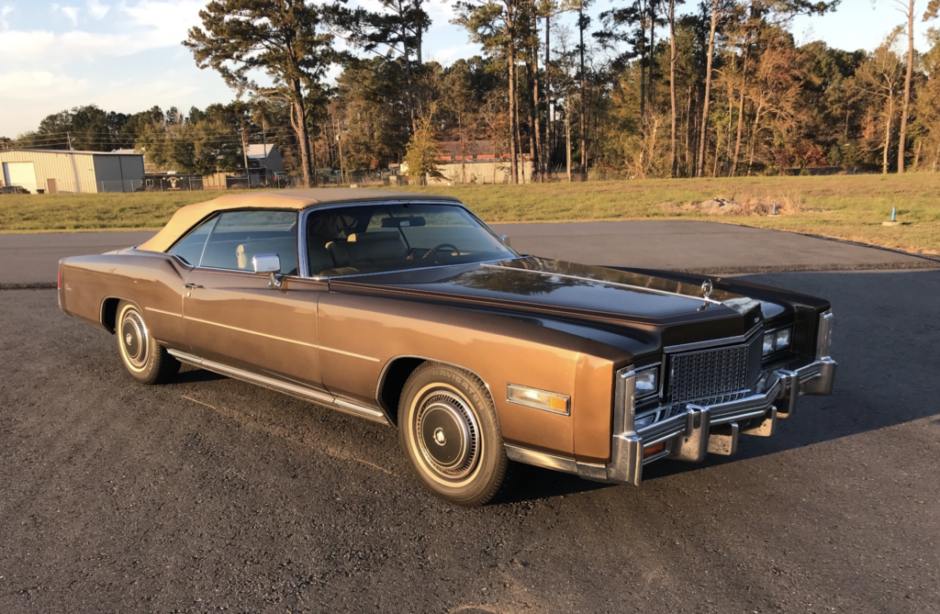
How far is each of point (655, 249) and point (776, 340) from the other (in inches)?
397

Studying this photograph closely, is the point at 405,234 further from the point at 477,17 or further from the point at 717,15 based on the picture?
the point at 717,15

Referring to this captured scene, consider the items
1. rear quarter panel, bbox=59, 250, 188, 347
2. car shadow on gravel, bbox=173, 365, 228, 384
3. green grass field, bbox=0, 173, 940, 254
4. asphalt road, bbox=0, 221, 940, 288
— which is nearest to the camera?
rear quarter panel, bbox=59, 250, 188, 347

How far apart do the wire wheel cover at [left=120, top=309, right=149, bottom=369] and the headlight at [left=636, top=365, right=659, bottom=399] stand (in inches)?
150

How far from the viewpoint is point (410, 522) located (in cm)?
314

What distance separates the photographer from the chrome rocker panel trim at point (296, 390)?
363 centimetres

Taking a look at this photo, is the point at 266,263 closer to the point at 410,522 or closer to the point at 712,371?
the point at 410,522

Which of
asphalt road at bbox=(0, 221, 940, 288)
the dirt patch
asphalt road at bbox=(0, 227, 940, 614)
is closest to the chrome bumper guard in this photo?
asphalt road at bbox=(0, 227, 940, 614)

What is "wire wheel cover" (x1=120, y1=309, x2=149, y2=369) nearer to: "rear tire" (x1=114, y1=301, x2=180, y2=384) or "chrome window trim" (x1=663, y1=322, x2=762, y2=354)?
"rear tire" (x1=114, y1=301, x2=180, y2=384)

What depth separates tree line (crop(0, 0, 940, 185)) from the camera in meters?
43.2

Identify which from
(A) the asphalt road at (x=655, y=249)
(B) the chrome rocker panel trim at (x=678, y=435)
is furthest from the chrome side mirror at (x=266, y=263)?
(A) the asphalt road at (x=655, y=249)

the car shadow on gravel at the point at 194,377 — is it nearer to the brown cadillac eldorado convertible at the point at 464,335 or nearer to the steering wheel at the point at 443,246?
the brown cadillac eldorado convertible at the point at 464,335

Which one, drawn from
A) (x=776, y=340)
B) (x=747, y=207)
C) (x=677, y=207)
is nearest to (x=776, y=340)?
(x=776, y=340)

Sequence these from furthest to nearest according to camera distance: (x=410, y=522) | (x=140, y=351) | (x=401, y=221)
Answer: (x=140, y=351) < (x=401, y=221) < (x=410, y=522)

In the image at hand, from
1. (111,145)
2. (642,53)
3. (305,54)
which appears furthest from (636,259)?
(111,145)
